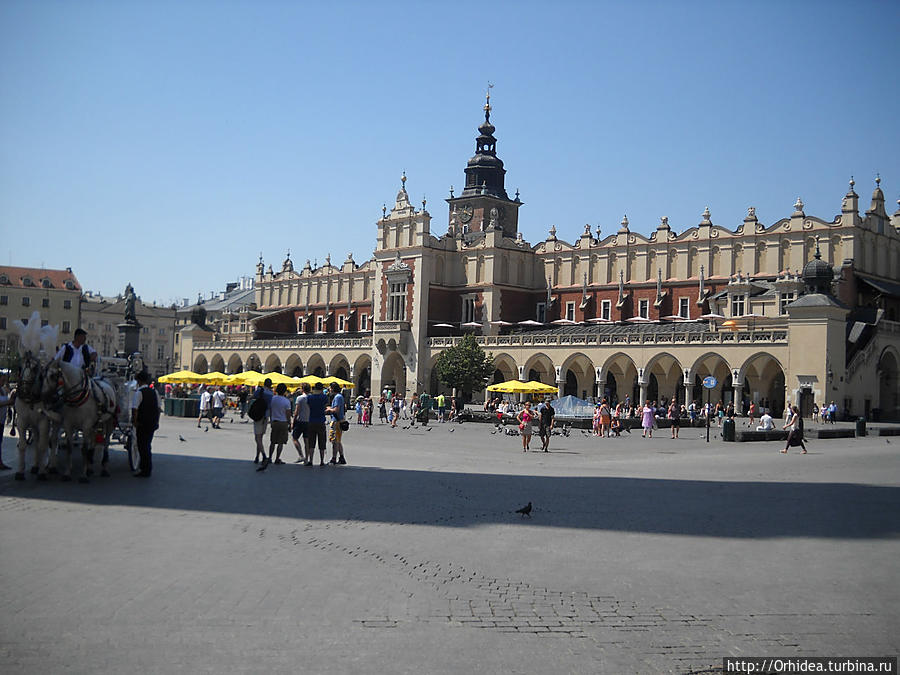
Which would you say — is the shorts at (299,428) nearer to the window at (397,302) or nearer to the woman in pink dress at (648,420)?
the woman in pink dress at (648,420)

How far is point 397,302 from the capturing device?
2817 inches

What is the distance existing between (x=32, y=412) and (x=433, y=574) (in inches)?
312

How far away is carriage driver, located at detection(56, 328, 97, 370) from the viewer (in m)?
14.0

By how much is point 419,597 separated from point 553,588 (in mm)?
1271

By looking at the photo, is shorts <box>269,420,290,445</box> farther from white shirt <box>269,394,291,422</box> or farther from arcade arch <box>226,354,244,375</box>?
arcade arch <box>226,354,244,375</box>

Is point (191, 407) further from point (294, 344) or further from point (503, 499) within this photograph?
point (294, 344)

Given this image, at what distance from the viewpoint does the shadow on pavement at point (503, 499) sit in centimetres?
1191

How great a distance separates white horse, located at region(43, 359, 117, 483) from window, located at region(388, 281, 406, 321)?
5583 cm

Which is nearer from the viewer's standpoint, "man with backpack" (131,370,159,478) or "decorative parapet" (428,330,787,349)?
"man with backpack" (131,370,159,478)

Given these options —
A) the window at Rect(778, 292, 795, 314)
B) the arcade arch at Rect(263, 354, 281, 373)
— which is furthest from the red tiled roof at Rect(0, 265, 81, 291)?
the window at Rect(778, 292, 795, 314)

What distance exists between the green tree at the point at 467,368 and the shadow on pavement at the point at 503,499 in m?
41.3

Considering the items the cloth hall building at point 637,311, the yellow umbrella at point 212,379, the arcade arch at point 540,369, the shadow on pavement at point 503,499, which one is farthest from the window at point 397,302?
the shadow on pavement at point 503,499

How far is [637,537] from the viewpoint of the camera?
10883 millimetres

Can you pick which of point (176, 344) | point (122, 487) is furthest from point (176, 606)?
point (176, 344)
